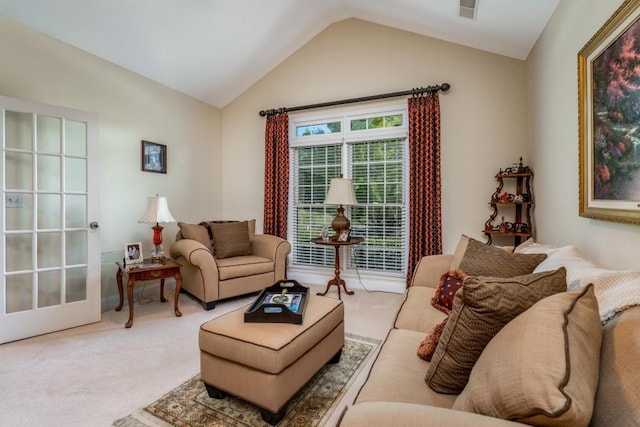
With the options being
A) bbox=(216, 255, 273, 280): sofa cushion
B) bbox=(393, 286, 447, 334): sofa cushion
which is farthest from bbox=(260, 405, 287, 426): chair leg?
bbox=(216, 255, 273, 280): sofa cushion

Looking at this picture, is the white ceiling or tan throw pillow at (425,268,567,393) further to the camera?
the white ceiling

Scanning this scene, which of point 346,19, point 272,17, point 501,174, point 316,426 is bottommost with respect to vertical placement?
point 316,426

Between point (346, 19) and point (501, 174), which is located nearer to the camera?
point (501, 174)

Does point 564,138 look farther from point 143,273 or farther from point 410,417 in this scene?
point 143,273

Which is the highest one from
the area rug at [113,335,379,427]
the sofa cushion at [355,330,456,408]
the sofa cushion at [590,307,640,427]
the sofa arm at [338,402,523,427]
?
the sofa cushion at [590,307,640,427]

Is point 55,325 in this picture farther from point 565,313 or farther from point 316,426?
point 565,313

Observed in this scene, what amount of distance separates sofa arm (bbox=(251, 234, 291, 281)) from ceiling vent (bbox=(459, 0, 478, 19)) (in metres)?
2.93

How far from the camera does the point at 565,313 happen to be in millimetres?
805

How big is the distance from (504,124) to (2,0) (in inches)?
181

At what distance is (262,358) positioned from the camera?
148 centimetres

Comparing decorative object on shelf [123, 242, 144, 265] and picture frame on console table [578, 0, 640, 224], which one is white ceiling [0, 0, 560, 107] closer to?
picture frame on console table [578, 0, 640, 224]

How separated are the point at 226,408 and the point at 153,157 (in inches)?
122

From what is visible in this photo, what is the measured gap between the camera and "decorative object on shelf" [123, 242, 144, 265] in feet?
9.86

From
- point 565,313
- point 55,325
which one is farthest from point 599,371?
point 55,325
